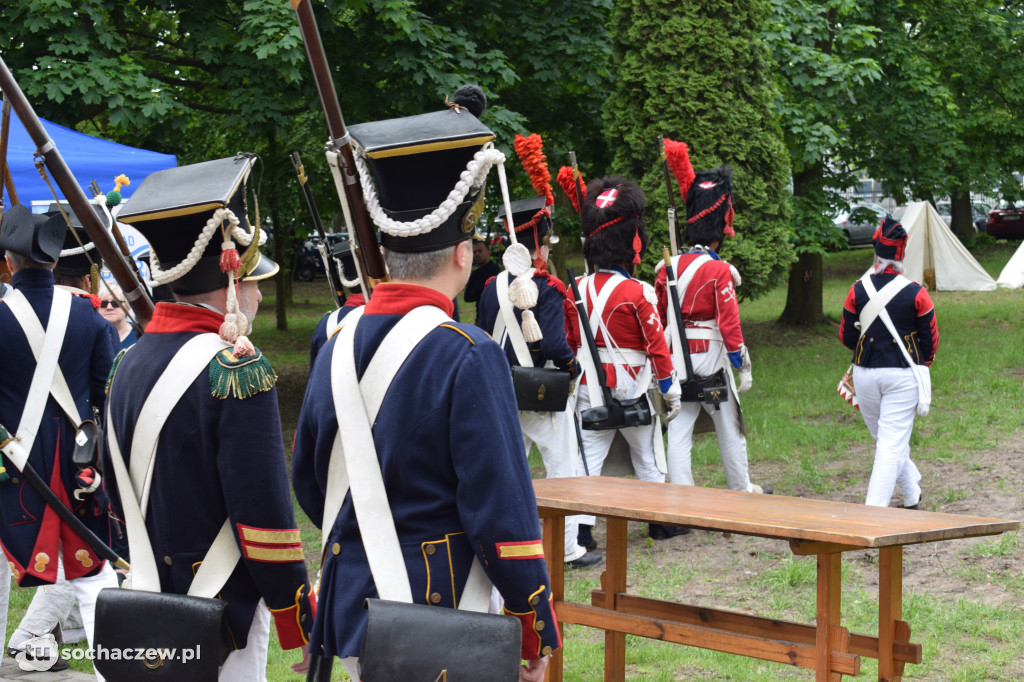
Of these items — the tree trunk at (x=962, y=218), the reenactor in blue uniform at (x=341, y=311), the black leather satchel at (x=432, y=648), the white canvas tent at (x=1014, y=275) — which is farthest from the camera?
the tree trunk at (x=962, y=218)

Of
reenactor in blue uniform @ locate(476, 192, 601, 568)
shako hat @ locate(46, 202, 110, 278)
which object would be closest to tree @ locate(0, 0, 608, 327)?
reenactor in blue uniform @ locate(476, 192, 601, 568)

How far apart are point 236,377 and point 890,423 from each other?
16.8 feet

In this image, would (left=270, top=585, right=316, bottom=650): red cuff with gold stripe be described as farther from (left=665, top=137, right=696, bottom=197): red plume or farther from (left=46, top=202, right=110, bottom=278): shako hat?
(left=665, top=137, right=696, bottom=197): red plume

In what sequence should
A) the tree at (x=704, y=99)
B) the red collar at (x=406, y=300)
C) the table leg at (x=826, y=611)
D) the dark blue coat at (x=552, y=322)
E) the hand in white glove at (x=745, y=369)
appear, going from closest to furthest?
the red collar at (x=406, y=300), the table leg at (x=826, y=611), the dark blue coat at (x=552, y=322), the hand in white glove at (x=745, y=369), the tree at (x=704, y=99)

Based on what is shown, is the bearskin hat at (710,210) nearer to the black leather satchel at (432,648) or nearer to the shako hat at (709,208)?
the shako hat at (709,208)

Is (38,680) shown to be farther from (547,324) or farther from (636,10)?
(636,10)

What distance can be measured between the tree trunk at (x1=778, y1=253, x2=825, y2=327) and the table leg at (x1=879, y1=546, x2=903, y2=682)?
12545 mm

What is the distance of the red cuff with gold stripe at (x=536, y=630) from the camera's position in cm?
240

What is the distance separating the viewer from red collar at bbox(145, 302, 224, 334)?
2.88m

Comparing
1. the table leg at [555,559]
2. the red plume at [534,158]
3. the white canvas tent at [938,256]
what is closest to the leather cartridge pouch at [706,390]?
the red plume at [534,158]

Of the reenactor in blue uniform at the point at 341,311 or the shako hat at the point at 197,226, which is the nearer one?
the shako hat at the point at 197,226

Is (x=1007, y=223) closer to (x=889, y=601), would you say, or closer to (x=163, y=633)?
(x=889, y=601)

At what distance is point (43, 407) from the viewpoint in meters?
4.39

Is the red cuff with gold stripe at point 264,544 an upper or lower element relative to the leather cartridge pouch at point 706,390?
upper
